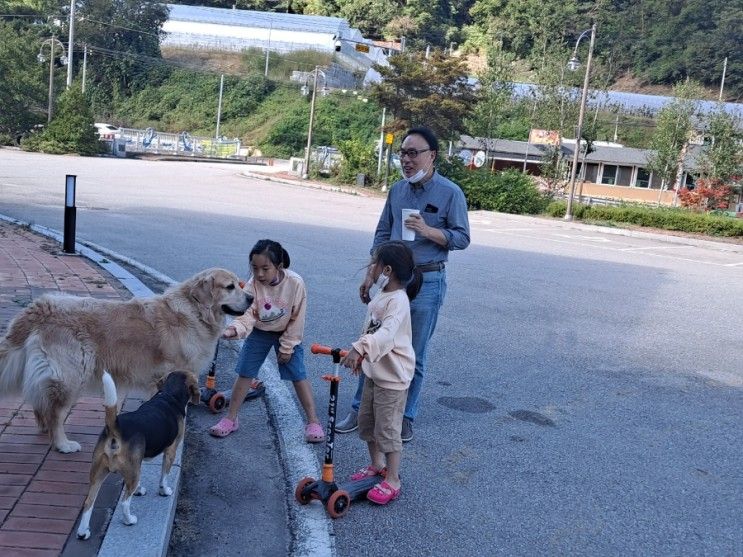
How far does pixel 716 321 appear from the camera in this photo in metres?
10.8

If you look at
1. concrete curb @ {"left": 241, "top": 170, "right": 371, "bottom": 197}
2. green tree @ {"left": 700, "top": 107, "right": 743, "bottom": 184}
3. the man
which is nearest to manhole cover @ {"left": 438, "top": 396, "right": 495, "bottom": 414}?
the man

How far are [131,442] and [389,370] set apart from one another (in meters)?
1.52

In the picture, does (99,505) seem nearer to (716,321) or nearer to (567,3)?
(716,321)

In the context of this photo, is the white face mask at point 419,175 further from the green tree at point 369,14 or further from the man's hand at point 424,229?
the green tree at point 369,14

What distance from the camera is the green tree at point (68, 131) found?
45031 millimetres

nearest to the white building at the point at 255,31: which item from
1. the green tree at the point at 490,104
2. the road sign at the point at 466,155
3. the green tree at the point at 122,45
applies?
the green tree at the point at 122,45

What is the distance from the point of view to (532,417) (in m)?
6.16

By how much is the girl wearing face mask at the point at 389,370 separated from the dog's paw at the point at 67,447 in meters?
1.63

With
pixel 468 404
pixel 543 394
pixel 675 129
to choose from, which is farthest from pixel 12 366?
pixel 675 129

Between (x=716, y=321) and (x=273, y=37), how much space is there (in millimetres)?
79877

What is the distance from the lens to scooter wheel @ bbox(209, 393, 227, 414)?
578cm

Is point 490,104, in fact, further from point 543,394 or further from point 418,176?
point 418,176

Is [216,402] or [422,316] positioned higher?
[422,316]

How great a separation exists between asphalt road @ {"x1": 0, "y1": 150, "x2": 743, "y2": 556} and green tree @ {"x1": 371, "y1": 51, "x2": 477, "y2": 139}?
1927 cm
